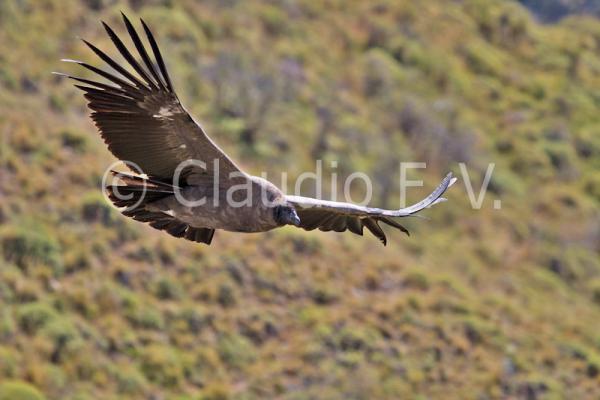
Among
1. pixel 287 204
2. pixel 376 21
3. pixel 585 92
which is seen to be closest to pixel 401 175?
pixel 376 21

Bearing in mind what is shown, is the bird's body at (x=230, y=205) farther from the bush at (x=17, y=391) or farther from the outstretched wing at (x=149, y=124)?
the bush at (x=17, y=391)

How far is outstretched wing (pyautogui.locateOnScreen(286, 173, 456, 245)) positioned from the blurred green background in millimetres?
9062

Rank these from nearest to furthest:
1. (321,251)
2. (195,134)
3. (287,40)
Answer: (195,134) → (321,251) → (287,40)

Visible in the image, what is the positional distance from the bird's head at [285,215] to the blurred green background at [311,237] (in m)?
10.1

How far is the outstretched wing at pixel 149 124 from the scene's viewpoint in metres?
10.3

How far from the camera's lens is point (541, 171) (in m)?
38.7

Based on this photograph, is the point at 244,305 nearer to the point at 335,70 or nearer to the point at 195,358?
the point at 195,358

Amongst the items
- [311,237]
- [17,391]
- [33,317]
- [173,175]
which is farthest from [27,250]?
[173,175]

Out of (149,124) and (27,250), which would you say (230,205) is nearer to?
(149,124)

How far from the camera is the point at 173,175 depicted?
1106cm

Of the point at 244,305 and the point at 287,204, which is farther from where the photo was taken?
the point at 244,305

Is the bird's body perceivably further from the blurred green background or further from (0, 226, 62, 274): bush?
(0, 226, 62, 274): bush

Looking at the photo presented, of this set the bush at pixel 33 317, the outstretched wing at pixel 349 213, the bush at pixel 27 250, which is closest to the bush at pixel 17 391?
the bush at pixel 33 317

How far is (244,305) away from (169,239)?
2074 mm
